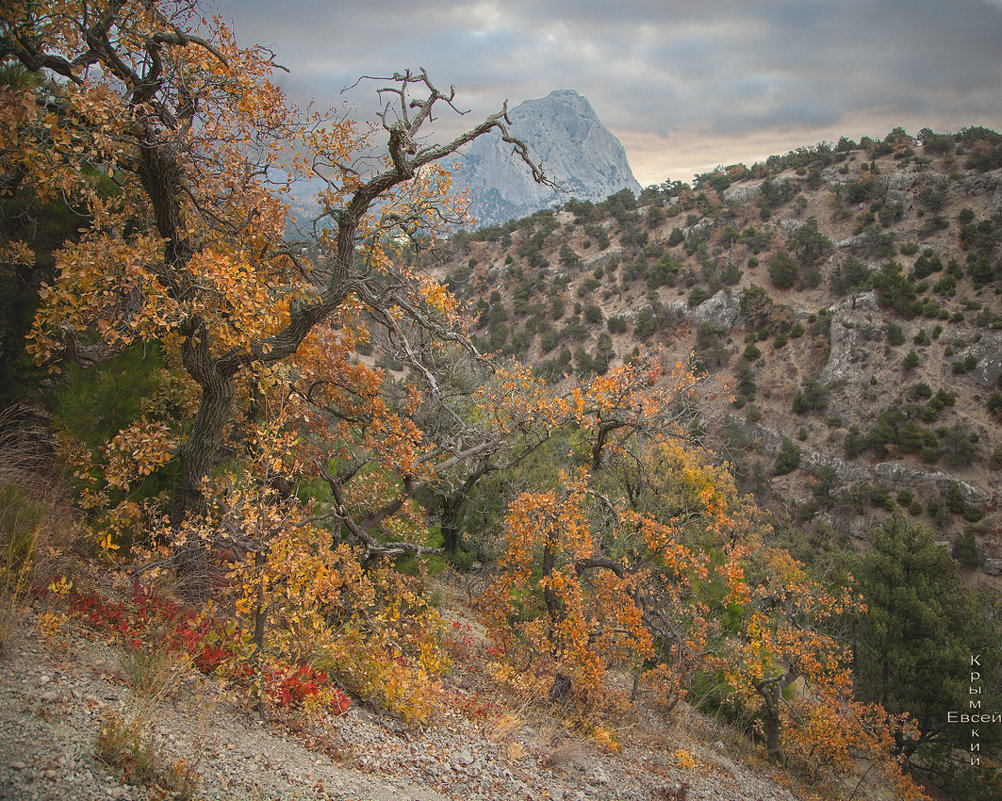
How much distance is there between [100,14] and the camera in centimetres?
494

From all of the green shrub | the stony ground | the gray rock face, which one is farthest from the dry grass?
the gray rock face

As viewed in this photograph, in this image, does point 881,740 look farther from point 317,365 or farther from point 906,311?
point 906,311

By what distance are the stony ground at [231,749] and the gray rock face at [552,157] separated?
411 ft

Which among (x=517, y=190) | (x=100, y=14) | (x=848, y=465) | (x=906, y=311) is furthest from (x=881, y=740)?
(x=517, y=190)

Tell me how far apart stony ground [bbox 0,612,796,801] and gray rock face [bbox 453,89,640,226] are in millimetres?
125392

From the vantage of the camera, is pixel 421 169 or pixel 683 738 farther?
pixel 683 738

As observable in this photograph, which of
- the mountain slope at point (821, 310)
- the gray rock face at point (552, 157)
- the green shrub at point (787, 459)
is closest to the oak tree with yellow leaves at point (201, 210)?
the mountain slope at point (821, 310)

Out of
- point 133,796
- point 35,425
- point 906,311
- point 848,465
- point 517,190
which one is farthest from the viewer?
point 517,190

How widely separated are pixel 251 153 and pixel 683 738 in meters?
11.3

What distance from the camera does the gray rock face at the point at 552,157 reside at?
133m

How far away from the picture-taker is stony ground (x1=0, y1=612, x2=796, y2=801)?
2.98 meters

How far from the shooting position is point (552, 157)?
484 ft

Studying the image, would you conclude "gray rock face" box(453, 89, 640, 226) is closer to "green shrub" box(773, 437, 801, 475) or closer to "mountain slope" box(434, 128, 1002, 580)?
"mountain slope" box(434, 128, 1002, 580)

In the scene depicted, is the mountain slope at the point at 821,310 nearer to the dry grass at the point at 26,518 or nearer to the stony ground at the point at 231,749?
the stony ground at the point at 231,749
